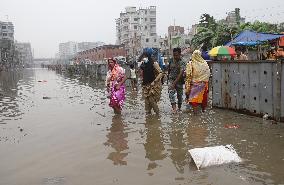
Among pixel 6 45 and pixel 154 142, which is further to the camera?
pixel 6 45

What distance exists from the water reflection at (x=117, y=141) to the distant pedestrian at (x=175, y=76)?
1.41 m

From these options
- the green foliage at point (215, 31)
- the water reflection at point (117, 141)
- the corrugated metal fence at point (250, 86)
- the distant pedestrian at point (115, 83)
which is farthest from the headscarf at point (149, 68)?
the green foliage at point (215, 31)

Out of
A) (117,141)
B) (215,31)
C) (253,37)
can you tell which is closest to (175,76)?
(117,141)

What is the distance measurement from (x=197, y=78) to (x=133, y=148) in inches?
136

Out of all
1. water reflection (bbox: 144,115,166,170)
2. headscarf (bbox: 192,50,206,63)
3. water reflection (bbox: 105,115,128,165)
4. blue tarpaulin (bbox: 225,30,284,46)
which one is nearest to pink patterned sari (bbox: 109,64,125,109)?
water reflection (bbox: 105,115,128,165)

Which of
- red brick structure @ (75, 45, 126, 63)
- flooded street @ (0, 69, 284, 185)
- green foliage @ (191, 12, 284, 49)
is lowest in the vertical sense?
flooded street @ (0, 69, 284, 185)

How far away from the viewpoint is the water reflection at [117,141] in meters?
5.71

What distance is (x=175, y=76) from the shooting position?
32.1ft

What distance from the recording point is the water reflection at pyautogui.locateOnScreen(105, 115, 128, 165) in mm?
5713

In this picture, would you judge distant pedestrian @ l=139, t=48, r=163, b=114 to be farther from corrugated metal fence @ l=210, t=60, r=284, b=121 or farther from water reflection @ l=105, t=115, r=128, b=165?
corrugated metal fence @ l=210, t=60, r=284, b=121

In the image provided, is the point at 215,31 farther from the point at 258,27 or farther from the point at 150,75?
the point at 150,75

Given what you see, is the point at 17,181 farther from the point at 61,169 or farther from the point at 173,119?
the point at 173,119

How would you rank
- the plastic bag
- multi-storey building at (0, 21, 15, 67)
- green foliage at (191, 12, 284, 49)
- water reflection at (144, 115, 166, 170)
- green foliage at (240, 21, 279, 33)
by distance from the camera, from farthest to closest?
multi-storey building at (0, 21, 15, 67), green foliage at (240, 21, 279, 33), green foliage at (191, 12, 284, 49), water reflection at (144, 115, 166, 170), the plastic bag

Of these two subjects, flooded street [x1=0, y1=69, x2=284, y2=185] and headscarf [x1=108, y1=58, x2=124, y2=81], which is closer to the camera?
flooded street [x1=0, y1=69, x2=284, y2=185]
